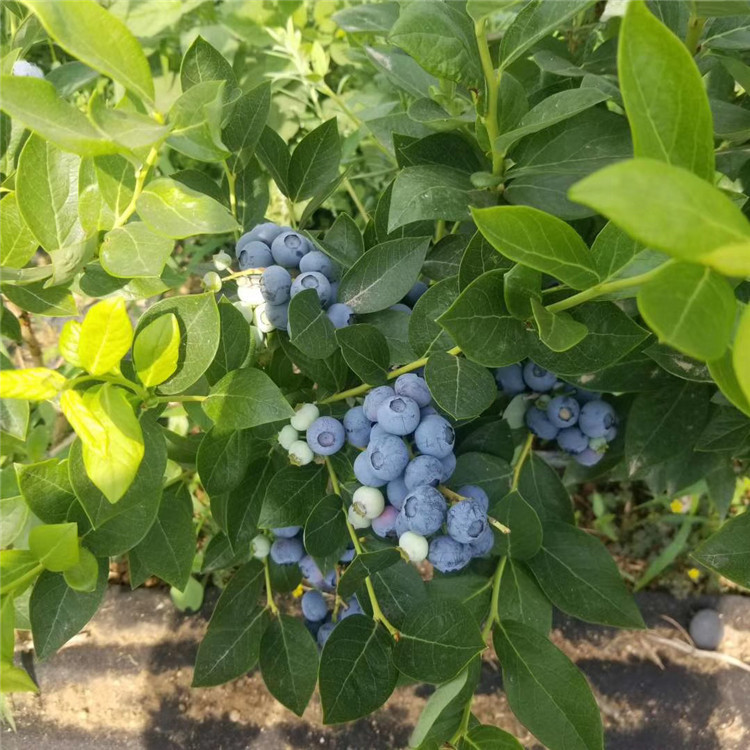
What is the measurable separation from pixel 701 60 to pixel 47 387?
856 millimetres

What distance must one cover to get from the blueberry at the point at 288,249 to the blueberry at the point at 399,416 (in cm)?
24

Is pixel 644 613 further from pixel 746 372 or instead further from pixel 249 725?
pixel 746 372

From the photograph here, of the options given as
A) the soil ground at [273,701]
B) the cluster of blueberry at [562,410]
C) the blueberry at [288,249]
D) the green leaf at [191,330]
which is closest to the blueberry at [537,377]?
the cluster of blueberry at [562,410]

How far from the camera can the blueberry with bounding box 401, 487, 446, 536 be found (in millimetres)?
673

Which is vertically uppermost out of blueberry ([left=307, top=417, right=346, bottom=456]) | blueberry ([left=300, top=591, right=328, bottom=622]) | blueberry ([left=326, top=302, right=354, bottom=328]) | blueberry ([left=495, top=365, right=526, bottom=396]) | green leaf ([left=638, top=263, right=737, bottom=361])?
green leaf ([left=638, top=263, right=737, bottom=361])

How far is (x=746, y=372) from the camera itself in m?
0.37

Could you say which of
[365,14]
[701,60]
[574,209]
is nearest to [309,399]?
[574,209]

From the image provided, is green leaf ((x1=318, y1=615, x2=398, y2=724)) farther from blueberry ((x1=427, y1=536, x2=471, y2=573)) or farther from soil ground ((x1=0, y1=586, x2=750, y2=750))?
soil ground ((x1=0, y1=586, x2=750, y2=750))

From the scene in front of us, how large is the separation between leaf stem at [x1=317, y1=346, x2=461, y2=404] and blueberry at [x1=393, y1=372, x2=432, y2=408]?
0.01 metres

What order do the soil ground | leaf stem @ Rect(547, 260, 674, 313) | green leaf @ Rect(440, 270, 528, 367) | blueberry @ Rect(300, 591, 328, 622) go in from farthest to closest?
the soil ground < blueberry @ Rect(300, 591, 328, 622) < green leaf @ Rect(440, 270, 528, 367) < leaf stem @ Rect(547, 260, 674, 313)

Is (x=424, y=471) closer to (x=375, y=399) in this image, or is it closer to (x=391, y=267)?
(x=375, y=399)

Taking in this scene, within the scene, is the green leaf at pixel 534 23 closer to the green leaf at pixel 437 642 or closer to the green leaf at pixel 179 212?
the green leaf at pixel 179 212

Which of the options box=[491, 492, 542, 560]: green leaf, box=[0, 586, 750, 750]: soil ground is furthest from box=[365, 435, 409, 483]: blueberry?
box=[0, 586, 750, 750]: soil ground

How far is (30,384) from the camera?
1.92ft
